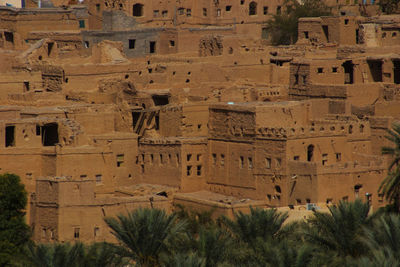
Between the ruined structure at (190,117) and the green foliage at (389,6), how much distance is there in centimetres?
463

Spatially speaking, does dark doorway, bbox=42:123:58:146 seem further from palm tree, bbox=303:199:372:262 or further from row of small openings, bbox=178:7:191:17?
row of small openings, bbox=178:7:191:17

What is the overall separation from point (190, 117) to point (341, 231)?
16164 mm

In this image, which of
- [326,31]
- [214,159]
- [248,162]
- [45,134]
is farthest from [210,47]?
[248,162]

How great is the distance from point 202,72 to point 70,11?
1420cm

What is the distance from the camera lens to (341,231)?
1892 inches

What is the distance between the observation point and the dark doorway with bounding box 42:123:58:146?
61156 millimetres

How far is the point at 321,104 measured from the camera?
63.8 metres

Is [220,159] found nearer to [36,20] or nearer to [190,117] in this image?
[190,117]

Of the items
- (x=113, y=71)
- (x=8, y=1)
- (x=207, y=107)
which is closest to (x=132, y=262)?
(x=207, y=107)

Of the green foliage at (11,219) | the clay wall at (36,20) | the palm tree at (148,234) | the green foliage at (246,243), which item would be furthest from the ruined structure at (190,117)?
the green foliage at (246,243)

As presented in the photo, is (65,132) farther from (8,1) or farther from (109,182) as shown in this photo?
(8,1)

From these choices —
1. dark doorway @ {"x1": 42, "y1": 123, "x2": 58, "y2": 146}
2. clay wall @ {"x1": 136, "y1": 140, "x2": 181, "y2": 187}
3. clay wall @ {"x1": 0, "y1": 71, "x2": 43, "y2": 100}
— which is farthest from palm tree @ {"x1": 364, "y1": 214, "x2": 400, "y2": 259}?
clay wall @ {"x1": 0, "y1": 71, "x2": 43, "y2": 100}

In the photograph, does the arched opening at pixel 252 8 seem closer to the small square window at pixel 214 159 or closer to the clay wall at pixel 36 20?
the clay wall at pixel 36 20

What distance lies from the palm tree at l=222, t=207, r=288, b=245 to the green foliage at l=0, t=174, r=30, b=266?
7.64 m
